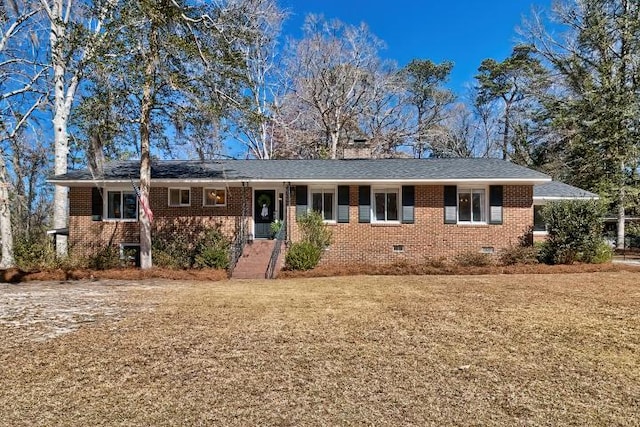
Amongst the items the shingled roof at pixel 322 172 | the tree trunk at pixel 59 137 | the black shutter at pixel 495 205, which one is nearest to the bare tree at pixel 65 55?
the tree trunk at pixel 59 137

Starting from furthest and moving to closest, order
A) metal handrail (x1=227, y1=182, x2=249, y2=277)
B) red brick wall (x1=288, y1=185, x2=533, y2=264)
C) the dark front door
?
the dark front door → red brick wall (x1=288, y1=185, x2=533, y2=264) → metal handrail (x1=227, y1=182, x2=249, y2=277)

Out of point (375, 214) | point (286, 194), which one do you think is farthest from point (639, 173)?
point (286, 194)

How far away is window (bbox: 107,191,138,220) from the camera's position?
16.0 metres

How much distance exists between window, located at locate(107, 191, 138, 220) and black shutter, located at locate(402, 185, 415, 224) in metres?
10.4

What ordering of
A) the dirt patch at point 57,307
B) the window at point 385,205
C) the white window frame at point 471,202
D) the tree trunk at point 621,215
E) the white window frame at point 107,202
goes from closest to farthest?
1. the dirt patch at point 57,307
2. the white window frame at point 471,202
3. the window at point 385,205
4. the white window frame at point 107,202
5. the tree trunk at point 621,215

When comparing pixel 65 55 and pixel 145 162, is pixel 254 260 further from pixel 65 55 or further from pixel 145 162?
pixel 65 55

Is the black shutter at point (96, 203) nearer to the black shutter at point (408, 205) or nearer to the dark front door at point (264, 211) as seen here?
the dark front door at point (264, 211)

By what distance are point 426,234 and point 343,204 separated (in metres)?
3.30

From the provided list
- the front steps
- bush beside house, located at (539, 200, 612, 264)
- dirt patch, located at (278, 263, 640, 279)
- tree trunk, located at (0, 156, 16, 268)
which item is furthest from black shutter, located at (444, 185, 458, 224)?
tree trunk, located at (0, 156, 16, 268)

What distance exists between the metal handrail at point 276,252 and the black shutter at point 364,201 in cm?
290

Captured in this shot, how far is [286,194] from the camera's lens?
15547 millimetres

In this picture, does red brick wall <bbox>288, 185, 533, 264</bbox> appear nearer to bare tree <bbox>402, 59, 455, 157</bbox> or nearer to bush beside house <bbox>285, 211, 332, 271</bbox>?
bush beside house <bbox>285, 211, 332, 271</bbox>

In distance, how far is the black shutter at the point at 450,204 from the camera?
1514 cm

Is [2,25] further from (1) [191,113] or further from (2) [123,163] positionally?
(1) [191,113]
